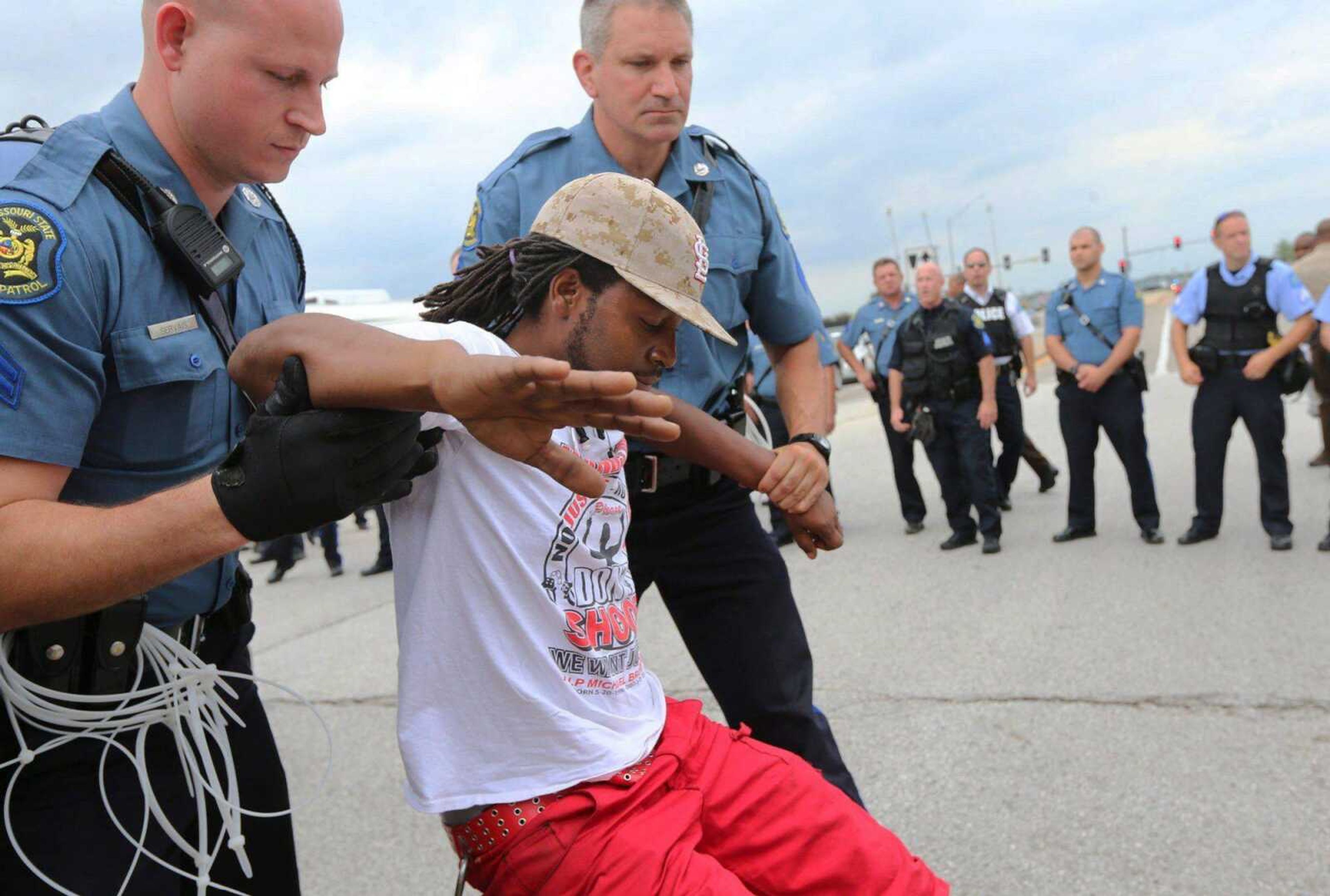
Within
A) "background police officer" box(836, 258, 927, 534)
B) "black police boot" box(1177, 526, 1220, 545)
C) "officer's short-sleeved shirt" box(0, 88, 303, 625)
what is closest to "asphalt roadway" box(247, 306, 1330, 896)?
"black police boot" box(1177, 526, 1220, 545)

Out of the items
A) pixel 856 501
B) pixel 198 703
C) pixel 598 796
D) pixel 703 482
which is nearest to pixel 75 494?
pixel 198 703

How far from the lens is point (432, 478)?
6.14 ft

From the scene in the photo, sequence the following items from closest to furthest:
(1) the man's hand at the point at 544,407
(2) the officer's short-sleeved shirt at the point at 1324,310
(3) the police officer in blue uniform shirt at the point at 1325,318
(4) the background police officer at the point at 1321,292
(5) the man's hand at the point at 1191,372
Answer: (1) the man's hand at the point at 544,407 → (3) the police officer in blue uniform shirt at the point at 1325,318 → (2) the officer's short-sleeved shirt at the point at 1324,310 → (5) the man's hand at the point at 1191,372 → (4) the background police officer at the point at 1321,292

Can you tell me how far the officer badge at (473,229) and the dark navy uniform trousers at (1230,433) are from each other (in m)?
6.01

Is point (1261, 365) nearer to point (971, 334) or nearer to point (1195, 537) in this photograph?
point (1195, 537)

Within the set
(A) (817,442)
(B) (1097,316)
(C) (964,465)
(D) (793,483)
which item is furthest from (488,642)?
(B) (1097,316)

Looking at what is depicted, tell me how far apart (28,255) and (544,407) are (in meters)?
0.74

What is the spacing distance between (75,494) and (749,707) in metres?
1.64

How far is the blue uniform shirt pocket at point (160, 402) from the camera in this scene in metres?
1.65

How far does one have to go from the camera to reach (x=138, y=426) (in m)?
1.70

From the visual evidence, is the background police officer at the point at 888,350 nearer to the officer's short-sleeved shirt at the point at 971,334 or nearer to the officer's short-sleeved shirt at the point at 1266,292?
the officer's short-sleeved shirt at the point at 971,334

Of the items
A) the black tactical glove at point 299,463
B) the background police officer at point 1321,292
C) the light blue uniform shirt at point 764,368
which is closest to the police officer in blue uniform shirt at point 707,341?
the black tactical glove at point 299,463

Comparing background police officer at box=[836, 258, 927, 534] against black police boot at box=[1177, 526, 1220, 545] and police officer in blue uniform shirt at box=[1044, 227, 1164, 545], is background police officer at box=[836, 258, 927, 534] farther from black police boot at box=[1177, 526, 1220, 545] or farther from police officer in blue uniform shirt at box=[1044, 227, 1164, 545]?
black police boot at box=[1177, 526, 1220, 545]

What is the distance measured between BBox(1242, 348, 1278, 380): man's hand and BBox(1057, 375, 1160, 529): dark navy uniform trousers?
0.73 m
